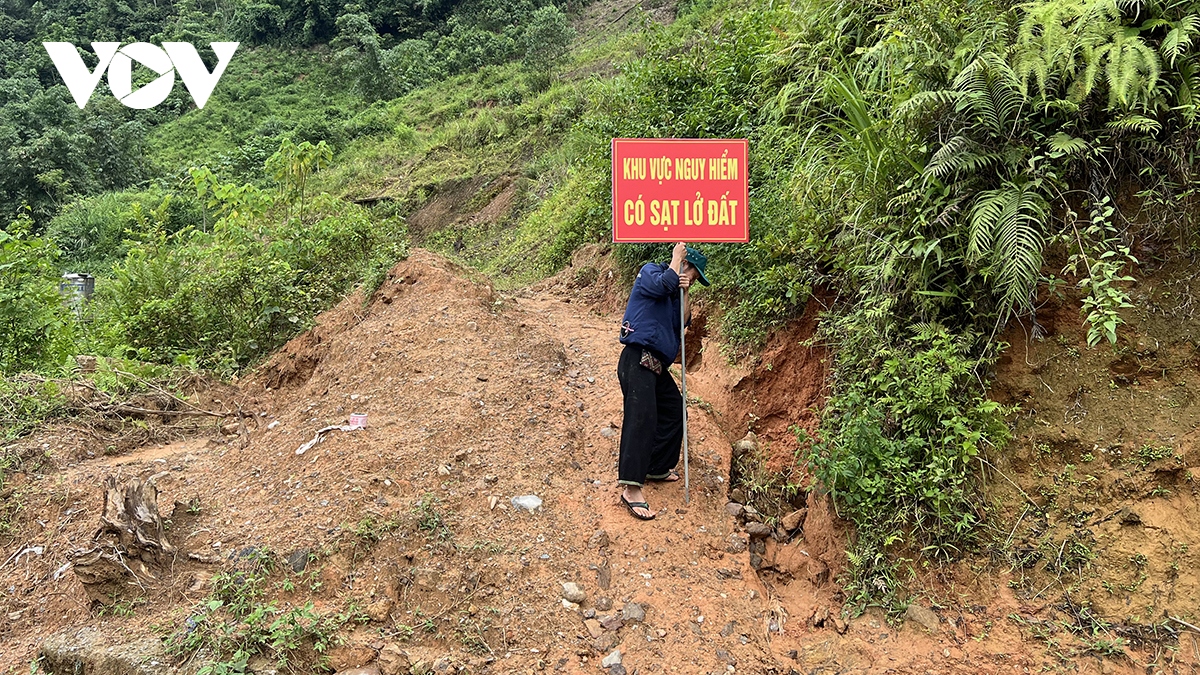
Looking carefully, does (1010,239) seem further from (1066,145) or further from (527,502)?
(527,502)

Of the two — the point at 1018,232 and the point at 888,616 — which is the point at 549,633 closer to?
the point at 888,616

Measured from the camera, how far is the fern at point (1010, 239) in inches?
128

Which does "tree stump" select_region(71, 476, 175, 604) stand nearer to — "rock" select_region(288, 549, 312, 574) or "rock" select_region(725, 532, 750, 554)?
"rock" select_region(288, 549, 312, 574)

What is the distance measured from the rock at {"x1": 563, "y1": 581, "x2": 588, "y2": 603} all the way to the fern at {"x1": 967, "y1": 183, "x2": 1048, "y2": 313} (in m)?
2.45

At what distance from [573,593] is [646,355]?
1.31 m

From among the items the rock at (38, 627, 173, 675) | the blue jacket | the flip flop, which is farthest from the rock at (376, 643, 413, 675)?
the blue jacket

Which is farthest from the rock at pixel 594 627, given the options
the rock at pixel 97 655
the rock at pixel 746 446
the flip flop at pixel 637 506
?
the rock at pixel 97 655

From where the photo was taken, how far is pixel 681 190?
4219mm

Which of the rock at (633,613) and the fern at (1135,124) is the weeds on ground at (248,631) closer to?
the rock at (633,613)

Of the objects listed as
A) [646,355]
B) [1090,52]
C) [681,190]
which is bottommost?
[646,355]

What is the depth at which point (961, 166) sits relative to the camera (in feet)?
11.8

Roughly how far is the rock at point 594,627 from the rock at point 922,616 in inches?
54.5

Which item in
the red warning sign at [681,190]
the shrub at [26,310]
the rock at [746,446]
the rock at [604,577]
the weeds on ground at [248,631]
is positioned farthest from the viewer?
the shrub at [26,310]

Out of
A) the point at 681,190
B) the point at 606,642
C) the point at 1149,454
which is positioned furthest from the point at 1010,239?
the point at 606,642
